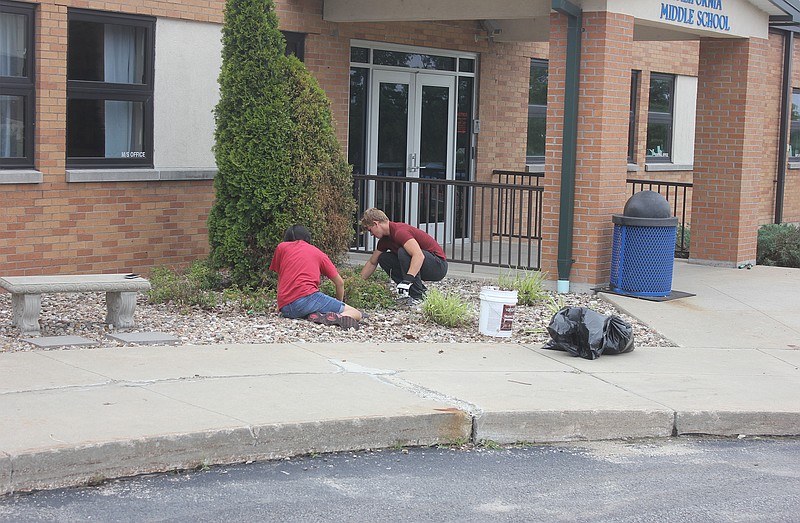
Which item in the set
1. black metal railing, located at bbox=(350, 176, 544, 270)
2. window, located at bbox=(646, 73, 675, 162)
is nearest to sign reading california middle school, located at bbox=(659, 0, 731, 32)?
black metal railing, located at bbox=(350, 176, 544, 270)

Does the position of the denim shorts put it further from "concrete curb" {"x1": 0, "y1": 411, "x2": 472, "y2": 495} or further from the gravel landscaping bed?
"concrete curb" {"x1": 0, "y1": 411, "x2": 472, "y2": 495}

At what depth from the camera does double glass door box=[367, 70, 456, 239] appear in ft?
50.1

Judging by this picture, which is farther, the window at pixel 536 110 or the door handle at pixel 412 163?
the window at pixel 536 110

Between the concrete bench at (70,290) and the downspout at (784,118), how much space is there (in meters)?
14.7

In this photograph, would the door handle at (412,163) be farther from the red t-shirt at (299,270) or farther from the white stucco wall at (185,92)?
the red t-shirt at (299,270)

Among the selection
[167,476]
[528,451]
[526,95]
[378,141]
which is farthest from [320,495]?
[526,95]

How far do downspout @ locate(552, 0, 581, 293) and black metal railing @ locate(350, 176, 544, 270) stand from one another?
1.23 ft

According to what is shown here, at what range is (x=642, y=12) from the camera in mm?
12102

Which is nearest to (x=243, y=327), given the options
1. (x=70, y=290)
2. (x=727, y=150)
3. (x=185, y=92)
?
(x=70, y=290)

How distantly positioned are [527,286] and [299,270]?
280 cm

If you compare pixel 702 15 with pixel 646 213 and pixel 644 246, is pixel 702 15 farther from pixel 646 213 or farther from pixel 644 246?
pixel 644 246

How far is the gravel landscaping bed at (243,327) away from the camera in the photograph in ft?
29.9

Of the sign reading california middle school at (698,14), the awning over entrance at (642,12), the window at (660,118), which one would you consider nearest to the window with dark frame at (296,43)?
the awning over entrance at (642,12)

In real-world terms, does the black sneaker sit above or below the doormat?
below
